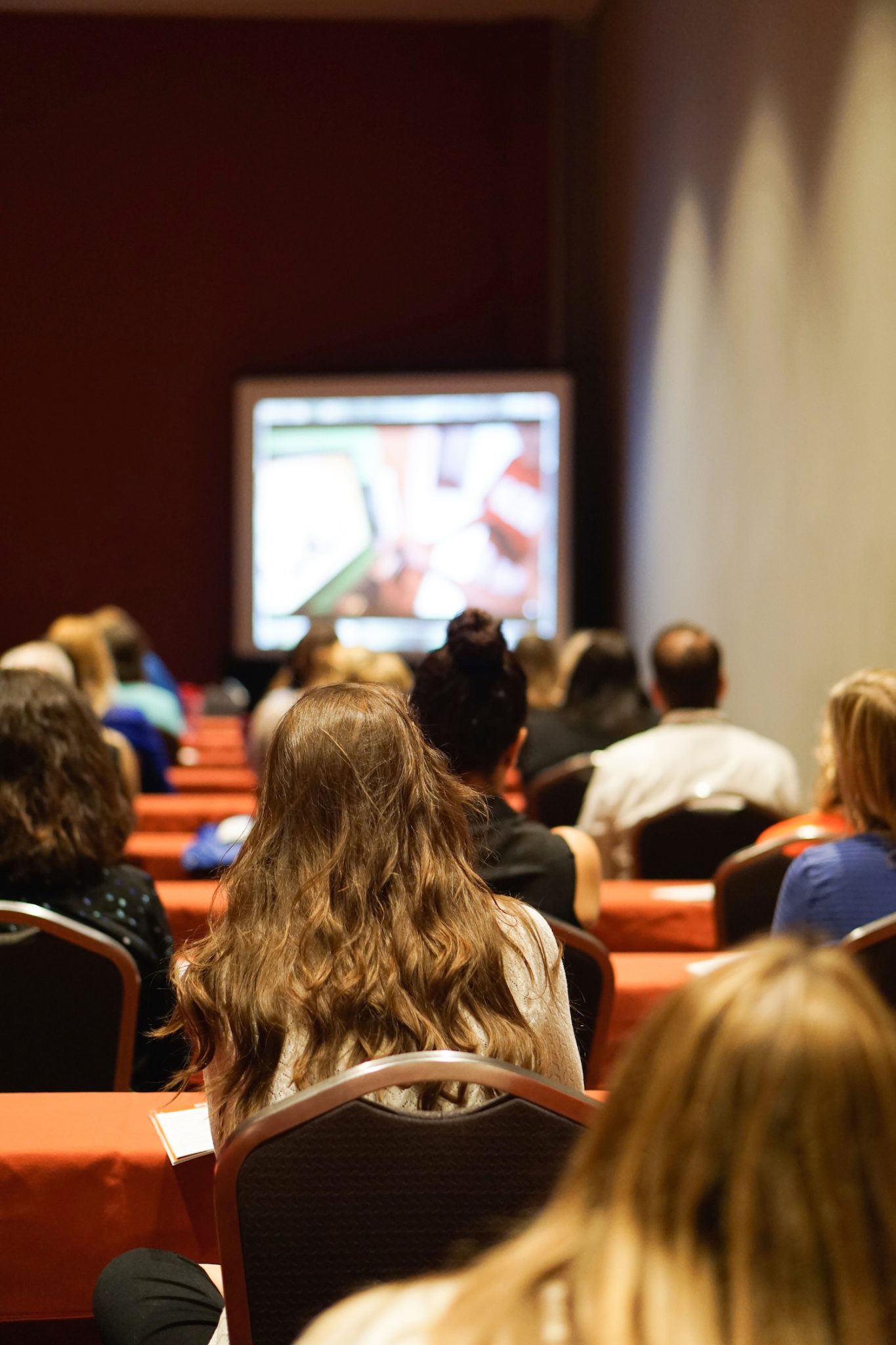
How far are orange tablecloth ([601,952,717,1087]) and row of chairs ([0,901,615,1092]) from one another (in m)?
0.10

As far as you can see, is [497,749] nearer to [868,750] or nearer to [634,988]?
[634,988]

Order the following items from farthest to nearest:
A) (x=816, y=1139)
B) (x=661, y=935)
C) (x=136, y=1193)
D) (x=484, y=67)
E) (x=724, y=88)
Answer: (x=484, y=67)
(x=724, y=88)
(x=661, y=935)
(x=136, y=1193)
(x=816, y=1139)

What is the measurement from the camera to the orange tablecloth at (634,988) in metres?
2.51

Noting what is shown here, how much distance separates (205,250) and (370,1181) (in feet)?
33.4

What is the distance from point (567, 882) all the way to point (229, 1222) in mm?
1312

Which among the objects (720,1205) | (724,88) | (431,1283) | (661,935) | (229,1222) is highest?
(724,88)

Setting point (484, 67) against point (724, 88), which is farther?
point (484, 67)

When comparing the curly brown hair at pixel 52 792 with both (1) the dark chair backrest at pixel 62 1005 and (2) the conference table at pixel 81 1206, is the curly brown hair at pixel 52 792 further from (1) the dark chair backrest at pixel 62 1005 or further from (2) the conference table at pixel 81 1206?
(2) the conference table at pixel 81 1206

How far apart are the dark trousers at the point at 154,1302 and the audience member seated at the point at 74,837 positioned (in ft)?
2.62

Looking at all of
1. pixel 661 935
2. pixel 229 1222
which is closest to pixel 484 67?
pixel 661 935

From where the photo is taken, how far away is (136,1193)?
6.00ft

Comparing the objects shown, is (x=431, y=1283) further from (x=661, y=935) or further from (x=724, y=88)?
(x=724, y=88)

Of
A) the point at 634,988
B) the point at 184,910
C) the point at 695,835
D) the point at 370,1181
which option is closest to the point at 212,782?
the point at 695,835

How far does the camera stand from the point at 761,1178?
2.52ft
